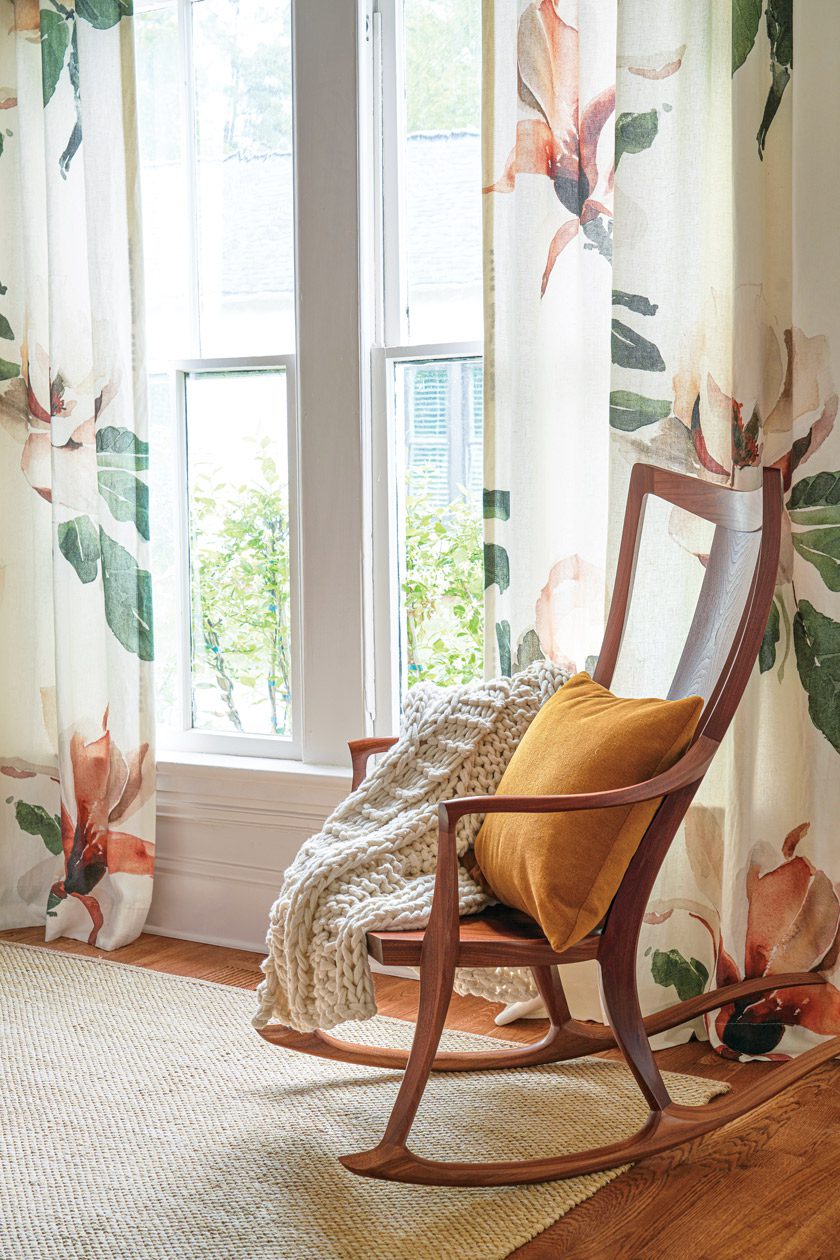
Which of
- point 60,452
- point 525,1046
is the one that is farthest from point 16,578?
point 525,1046

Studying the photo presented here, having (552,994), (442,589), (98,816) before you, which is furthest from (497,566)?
(98,816)

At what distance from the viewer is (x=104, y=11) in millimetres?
2863

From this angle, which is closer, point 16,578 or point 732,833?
point 732,833

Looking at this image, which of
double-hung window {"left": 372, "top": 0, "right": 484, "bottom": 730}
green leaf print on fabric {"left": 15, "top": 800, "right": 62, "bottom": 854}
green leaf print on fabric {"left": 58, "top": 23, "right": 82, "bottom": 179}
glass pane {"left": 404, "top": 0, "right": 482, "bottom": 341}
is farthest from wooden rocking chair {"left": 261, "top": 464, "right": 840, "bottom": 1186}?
green leaf print on fabric {"left": 58, "top": 23, "right": 82, "bottom": 179}

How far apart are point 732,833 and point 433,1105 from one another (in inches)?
28.6

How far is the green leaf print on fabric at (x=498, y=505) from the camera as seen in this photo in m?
2.45

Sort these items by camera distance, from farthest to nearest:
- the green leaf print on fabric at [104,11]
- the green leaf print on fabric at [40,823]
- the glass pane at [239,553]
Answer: the green leaf print on fabric at [40,823] → the glass pane at [239,553] → the green leaf print on fabric at [104,11]

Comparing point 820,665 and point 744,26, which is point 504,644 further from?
point 744,26

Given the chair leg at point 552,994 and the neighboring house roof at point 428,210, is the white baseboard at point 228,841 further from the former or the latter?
the neighboring house roof at point 428,210

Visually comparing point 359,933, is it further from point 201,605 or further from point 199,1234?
point 201,605

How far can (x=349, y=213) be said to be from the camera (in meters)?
2.71

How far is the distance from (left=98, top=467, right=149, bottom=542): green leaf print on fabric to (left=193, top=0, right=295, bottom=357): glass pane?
1.31 ft

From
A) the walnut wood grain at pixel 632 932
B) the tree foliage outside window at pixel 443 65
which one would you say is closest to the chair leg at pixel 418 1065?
the walnut wood grain at pixel 632 932

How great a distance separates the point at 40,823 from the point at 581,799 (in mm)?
1903
